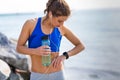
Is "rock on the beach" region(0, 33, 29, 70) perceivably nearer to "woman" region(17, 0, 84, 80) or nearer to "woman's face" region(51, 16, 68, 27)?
"woman" region(17, 0, 84, 80)

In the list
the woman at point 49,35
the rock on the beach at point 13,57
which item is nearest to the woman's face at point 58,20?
the woman at point 49,35

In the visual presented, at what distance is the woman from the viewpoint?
2.72 m

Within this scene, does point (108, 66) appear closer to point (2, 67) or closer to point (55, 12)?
point (2, 67)

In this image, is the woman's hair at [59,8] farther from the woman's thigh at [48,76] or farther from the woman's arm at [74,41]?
the woman's thigh at [48,76]

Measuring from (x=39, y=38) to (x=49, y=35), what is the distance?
2.8 inches

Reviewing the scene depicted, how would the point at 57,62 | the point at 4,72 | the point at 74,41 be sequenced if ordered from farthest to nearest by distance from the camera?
the point at 4,72
the point at 74,41
the point at 57,62

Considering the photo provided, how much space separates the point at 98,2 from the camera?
410 inches

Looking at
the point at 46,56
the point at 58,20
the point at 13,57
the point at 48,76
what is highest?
the point at 58,20

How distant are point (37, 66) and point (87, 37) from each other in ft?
40.3

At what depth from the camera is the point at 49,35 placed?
2.80m

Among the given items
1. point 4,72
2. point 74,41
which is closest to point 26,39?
point 74,41

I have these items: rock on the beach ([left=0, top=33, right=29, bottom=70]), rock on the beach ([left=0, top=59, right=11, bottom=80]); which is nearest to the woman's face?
rock on the beach ([left=0, top=59, right=11, bottom=80])

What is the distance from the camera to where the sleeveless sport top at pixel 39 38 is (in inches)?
110

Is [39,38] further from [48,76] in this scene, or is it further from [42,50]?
[48,76]
